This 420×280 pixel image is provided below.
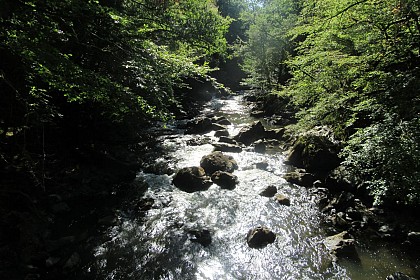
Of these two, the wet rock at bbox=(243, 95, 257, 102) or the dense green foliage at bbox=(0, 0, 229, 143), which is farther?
the wet rock at bbox=(243, 95, 257, 102)

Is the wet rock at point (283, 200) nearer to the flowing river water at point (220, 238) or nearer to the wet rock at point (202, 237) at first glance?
the flowing river water at point (220, 238)

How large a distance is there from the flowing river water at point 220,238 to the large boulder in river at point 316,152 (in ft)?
5.63

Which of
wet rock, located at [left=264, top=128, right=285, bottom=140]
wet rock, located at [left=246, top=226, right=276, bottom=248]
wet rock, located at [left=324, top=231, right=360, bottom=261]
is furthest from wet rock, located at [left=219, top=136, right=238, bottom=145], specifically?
wet rock, located at [left=324, top=231, right=360, bottom=261]

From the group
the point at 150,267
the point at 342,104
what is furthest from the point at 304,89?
the point at 150,267

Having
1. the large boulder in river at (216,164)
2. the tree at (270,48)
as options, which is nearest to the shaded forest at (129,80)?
the large boulder in river at (216,164)

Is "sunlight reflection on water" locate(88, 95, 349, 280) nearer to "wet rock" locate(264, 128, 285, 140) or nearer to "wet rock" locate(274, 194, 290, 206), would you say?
"wet rock" locate(274, 194, 290, 206)

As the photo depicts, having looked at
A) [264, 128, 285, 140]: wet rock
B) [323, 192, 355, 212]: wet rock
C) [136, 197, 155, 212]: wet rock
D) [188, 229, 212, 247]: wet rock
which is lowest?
[136, 197, 155, 212]: wet rock

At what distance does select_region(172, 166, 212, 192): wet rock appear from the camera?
1196 centimetres

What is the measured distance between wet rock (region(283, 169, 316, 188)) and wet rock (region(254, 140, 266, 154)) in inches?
161

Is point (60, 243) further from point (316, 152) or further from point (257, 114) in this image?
point (257, 114)

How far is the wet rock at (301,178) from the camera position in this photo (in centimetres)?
1213

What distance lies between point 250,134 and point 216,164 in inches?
250

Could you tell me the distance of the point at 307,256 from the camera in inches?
308

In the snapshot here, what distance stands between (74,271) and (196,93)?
31440 millimetres
